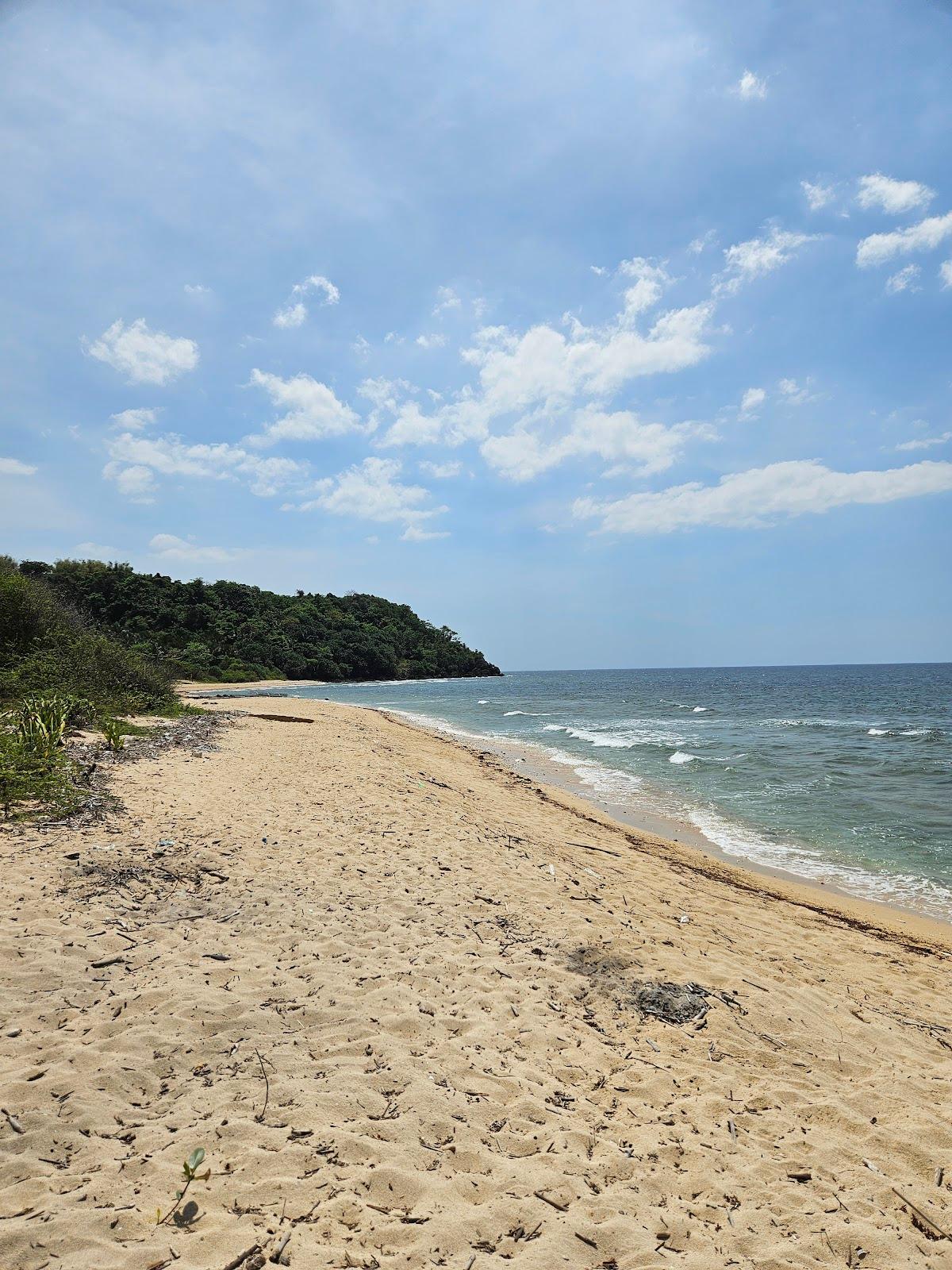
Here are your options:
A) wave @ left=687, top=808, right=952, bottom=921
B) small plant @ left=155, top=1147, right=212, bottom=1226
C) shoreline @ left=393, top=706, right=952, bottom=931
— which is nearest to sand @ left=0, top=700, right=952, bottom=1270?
small plant @ left=155, top=1147, right=212, bottom=1226

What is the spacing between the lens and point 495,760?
20438 millimetres

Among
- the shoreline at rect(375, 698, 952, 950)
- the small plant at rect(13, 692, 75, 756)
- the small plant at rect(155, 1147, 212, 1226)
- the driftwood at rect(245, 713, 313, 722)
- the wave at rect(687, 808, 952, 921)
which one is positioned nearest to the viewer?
the small plant at rect(155, 1147, 212, 1226)

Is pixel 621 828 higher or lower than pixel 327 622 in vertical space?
lower

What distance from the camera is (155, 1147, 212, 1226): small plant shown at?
2666 millimetres

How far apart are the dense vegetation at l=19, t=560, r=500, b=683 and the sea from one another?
46.8 metres

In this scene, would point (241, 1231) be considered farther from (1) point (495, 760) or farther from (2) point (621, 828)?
(1) point (495, 760)

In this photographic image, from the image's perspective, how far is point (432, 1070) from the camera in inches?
150

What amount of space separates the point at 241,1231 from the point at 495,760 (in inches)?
707

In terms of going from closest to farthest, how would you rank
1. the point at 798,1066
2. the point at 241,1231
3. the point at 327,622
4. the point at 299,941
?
the point at 241,1231, the point at 798,1066, the point at 299,941, the point at 327,622

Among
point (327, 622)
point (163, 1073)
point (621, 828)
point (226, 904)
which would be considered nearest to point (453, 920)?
point (226, 904)

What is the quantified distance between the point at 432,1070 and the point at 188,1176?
57.3 inches

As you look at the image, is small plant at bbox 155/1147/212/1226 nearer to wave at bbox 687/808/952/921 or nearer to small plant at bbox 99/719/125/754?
wave at bbox 687/808/952/921

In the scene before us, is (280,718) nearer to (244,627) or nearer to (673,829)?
(673,829)

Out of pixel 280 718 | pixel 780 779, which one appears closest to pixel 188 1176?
pixel 780 779
